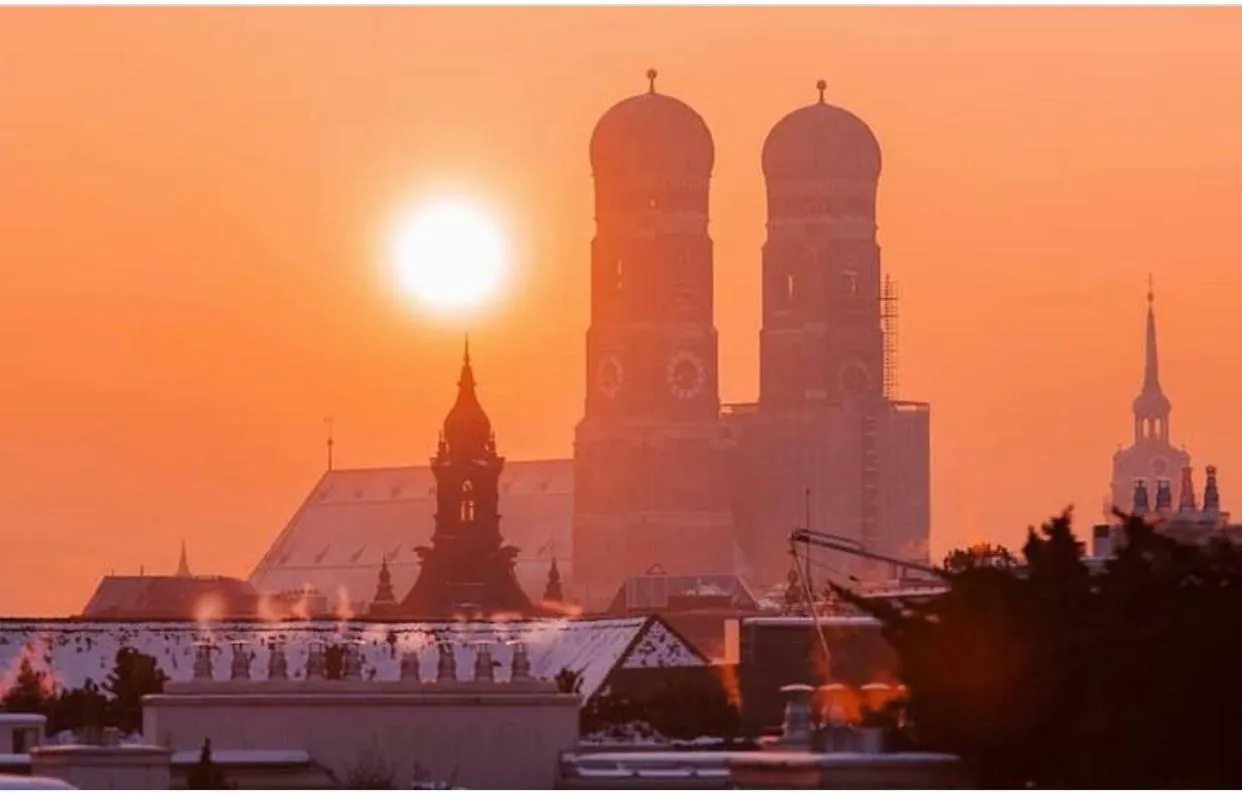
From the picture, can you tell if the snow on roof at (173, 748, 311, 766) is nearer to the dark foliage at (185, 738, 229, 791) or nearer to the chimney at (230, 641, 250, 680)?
the dark foliage at (185, 738, 229, 791)

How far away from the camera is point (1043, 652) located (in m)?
67.6

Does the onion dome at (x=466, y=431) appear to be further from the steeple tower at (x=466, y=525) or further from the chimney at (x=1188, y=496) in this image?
the chimney at (x=1188, y=496)

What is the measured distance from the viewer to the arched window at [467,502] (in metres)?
195

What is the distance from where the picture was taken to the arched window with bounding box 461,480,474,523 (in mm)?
194750

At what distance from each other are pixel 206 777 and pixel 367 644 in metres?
52.6

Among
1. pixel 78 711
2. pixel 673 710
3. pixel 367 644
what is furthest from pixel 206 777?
pixel 367 644

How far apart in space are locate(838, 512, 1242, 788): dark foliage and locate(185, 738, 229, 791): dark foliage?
35.1 feet

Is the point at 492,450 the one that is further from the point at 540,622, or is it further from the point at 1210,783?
the point at 1210,783

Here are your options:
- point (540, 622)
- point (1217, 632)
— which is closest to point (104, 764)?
point (1217, 632)

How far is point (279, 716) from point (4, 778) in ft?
122

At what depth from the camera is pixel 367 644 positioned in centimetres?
13312

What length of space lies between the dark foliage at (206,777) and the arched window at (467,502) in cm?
10952

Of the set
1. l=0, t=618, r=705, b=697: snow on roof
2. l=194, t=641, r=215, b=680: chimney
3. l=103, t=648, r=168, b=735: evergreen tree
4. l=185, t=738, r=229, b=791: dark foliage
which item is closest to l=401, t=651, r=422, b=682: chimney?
l=194, t=641, r=215, b=680: chimney

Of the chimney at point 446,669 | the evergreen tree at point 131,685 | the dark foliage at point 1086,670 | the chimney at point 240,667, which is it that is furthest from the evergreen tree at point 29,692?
the dark foliage at point 1086,670
